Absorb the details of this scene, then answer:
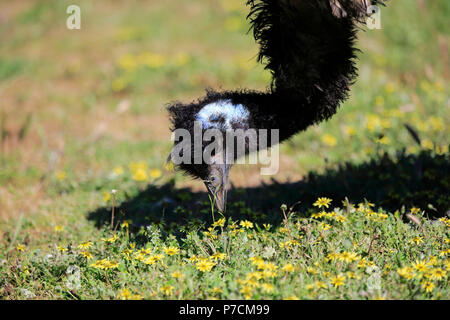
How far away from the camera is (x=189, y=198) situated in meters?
4.44

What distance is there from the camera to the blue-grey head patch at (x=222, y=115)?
301 cm

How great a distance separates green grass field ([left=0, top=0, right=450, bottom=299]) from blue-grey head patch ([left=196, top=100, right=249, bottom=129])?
732mm

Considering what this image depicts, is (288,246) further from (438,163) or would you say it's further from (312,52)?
(438,163)

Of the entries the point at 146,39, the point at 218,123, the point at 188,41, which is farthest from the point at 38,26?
the point at 218,123

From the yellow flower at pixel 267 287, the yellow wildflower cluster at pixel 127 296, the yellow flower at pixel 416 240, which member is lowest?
the yellow wildflower cluster at pixel 127 296

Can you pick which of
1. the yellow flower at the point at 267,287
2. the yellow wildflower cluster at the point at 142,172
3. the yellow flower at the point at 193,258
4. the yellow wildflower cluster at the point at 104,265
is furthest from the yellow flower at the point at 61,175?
the yellow flower at the point at 267,287

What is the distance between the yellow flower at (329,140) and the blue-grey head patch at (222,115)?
3.33 meters

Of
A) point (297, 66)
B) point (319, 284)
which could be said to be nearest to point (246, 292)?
point (319, 284)

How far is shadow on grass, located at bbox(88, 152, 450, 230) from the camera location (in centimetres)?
403

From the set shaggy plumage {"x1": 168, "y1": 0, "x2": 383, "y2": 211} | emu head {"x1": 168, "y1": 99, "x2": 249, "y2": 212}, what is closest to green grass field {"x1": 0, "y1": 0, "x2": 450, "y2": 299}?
emu head {"x1": 168, "y1": 99, "x2": 249, "y2": 212}

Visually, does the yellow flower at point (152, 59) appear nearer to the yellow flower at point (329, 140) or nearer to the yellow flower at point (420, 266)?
the yellow flower at point (329, 140)

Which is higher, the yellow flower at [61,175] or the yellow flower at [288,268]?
the yellow flower at [61,175]

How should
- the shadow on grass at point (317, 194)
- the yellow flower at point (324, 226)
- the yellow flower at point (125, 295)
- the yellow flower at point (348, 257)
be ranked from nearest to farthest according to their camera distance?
the yellow flower at point (125, 295) → the yellow flower at point (348, 257) → the yellow flower at point (324, 226) → the shadow on grass at point (317, 194)

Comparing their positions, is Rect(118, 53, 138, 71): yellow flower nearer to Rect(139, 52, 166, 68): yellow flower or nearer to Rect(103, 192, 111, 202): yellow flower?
Rect(139, 52, 166, 68): yellow flower
